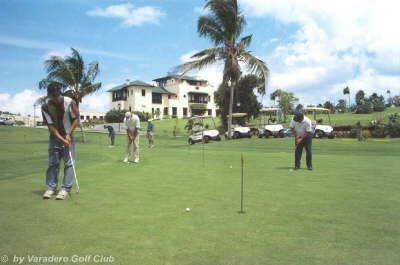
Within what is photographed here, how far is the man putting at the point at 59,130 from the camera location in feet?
29.6

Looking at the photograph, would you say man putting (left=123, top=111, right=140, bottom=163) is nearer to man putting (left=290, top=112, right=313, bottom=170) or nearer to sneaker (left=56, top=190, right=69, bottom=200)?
man putting (left=290, top=112, right=313, bottom=170)

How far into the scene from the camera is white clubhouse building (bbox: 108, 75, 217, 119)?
3907 inches

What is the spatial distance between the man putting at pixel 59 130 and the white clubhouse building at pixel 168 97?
291 ft

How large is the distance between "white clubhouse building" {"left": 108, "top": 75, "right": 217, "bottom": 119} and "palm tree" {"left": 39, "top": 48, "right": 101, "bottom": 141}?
2284 inches

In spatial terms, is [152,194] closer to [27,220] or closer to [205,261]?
[27,220]

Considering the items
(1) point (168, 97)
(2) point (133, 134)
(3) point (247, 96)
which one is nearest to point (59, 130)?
(2) point (133, 134)

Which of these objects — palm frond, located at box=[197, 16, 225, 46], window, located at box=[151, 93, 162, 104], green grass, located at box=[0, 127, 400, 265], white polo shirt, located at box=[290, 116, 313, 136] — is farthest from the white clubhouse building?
green grass, located at box=[0, 127, 400, 265]

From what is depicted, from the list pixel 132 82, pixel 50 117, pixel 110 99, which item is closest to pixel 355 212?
pixel 50 117

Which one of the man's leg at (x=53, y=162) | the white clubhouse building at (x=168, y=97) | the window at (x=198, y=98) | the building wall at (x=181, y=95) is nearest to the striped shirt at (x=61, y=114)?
the man's leg at (x=53, y=162)

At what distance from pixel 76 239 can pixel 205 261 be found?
1805 mm

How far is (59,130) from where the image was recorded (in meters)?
9.21

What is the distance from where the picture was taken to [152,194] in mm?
9680

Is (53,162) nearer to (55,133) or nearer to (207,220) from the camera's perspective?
(55,133)

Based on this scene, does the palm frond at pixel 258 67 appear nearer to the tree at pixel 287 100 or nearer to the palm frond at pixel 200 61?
the palm frond at pixel 200 61
